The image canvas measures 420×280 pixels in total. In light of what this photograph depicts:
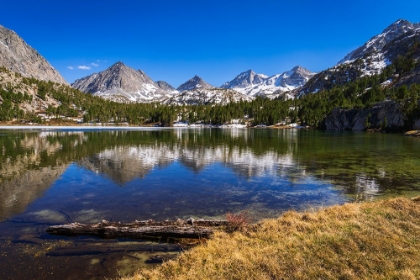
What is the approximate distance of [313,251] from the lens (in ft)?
41.7

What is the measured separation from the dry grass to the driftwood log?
143cm

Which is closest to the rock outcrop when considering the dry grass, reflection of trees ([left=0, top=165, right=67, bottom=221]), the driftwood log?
the dry grass

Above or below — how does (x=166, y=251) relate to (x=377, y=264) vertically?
below

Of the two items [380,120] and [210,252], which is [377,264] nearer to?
[210,252]

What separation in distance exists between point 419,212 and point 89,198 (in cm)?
2897

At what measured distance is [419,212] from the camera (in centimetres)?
1719

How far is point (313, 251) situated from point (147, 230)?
10.2 meters

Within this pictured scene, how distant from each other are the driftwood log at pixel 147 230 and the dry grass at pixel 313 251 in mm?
1431

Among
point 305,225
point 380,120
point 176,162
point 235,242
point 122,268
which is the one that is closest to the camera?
point 122,268

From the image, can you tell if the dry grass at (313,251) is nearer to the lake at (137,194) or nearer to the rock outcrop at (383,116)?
the lake at (137,194)

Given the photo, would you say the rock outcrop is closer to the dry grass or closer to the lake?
the lake

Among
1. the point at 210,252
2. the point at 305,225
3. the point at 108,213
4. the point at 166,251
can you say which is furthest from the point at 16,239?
the point at 305,225

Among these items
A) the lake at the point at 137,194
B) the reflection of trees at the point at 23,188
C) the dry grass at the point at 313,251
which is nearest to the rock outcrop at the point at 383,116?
the lake at the point at 137,194

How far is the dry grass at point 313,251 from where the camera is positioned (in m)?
10.9
